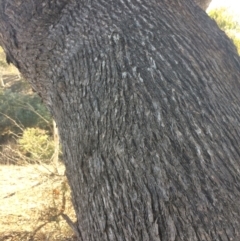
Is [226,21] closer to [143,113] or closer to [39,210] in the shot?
[39,210]

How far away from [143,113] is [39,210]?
18.8 feet

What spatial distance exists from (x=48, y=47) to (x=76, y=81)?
0.33m

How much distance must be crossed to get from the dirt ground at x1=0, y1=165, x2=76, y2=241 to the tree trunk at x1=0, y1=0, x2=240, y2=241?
13.4 feet

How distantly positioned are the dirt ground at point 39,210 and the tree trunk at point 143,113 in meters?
4.07

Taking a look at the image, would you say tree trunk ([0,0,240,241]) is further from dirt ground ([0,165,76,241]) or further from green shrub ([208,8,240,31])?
green shrub ([208,8,240,31])

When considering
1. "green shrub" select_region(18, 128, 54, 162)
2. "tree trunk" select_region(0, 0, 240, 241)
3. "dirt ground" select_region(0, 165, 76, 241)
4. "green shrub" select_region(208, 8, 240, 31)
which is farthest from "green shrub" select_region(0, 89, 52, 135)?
"tree trunk" select_region(0, 0, 240, 241)

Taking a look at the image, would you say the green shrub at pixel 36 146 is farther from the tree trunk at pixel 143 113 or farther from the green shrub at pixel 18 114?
the tree trunk at pixel 143 113

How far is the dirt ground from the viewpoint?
6.33 m

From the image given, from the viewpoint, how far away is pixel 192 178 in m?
1.47

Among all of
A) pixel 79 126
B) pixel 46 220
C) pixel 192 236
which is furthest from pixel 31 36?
pixel 46 220

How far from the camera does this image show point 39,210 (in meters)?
6.98

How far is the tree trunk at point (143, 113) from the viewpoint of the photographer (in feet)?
4.79

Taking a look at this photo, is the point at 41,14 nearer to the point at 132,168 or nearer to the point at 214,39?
the point at 214,39

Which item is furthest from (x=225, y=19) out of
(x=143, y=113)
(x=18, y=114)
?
(x=143, y=113)
